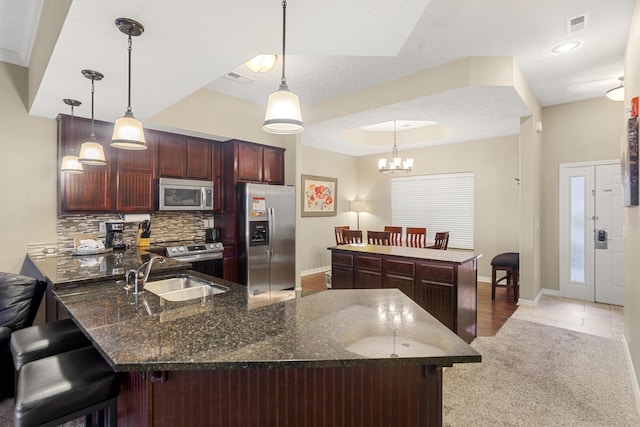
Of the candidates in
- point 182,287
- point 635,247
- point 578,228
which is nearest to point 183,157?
point 182,287

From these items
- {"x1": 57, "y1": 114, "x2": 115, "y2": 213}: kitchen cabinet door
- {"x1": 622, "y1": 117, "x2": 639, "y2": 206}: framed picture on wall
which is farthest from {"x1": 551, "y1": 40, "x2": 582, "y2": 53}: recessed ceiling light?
{"x1": 57, "y1": 114, "x2": 115, "y2": 213}: kitchen cabinet door

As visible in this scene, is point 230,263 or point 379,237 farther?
point 379,237

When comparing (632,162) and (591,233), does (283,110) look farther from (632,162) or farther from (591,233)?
(591,233)

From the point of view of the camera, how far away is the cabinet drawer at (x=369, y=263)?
369cm

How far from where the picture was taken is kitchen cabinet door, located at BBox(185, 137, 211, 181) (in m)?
4.30

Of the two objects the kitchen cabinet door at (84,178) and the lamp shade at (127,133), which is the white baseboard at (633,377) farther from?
the kitchen cabinet door at (84,178)

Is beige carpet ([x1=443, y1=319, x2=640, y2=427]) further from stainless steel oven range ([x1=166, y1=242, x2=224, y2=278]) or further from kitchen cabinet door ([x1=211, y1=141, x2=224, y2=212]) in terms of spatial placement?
kitchen cabinet door ([x1=211, y1=141, x2=224, y2=212])

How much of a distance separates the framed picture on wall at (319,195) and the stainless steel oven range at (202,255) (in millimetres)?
2383

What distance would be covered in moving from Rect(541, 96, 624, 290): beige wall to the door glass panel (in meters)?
0.20

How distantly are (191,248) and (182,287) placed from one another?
168 centimetres

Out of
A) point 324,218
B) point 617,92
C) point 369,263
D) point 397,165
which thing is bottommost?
point 369,263

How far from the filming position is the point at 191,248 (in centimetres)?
400

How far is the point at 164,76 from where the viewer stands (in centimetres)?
234

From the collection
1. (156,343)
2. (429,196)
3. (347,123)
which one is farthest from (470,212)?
(156,343)
